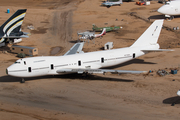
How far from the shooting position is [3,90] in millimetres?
33750

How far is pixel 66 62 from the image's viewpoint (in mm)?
36469

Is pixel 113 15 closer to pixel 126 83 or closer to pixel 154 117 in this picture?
pixel 126 83

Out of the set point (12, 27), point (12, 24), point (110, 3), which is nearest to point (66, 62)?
point (12, 27)

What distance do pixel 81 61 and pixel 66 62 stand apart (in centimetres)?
239

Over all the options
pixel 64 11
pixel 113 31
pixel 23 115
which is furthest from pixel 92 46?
pixel 64 11

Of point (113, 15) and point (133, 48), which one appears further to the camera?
point (113, 15)

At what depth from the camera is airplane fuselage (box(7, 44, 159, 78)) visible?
34.8 m

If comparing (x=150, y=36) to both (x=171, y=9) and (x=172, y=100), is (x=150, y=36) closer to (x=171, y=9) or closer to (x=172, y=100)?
(x=172, y=100)

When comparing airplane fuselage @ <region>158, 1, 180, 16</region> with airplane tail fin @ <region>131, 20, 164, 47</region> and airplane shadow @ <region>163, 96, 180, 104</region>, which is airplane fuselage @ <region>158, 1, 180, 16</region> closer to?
airplane tail fin @ <region>131, 20, 164, 47</region>

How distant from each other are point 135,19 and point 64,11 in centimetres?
3033

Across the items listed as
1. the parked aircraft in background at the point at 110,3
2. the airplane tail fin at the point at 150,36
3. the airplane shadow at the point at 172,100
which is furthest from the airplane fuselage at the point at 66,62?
the parked aircraft in background at the point at 110,3

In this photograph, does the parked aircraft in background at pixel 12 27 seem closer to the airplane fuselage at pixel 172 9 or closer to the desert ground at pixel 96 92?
the desert ground at pixel 96 92

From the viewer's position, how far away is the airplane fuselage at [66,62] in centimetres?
3481

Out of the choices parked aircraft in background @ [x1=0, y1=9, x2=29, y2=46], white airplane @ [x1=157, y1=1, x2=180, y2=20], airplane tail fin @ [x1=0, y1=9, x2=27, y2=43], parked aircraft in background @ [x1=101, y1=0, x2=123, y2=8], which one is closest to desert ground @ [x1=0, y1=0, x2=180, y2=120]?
parked aircraft in background @ [x1=0, y1=9, x2=29, y2=46]
